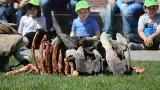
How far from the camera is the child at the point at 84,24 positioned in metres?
10.6

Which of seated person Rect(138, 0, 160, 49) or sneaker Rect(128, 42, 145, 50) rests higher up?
seated person Rect(138, 0, 160, 49)

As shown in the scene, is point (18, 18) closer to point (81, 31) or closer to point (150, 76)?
point (81, 31)

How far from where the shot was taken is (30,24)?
1183 cm

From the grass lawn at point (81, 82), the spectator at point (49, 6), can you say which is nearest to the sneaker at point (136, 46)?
the spectator at point (49, 6)

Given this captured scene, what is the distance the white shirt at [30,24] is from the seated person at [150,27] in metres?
2.11

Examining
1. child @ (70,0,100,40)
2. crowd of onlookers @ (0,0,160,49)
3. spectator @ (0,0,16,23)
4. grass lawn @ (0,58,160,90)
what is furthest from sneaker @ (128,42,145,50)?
grass lawn @ (0,58,160,90)

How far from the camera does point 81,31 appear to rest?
1086 cm

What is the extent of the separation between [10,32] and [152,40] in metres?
3.59

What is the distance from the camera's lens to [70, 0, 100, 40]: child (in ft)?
34.8

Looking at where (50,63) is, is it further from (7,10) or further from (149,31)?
(7,10)

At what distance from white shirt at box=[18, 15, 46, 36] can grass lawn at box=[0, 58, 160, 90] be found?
3.69 metres

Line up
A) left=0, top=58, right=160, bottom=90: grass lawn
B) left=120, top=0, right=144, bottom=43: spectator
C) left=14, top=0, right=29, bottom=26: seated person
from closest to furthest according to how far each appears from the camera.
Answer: left=0, top=58, right=160, bottom=90: grass lawn, left=120, top=0, right=144, bottom=43: spectator, left=14, top=0, right=29, bottom=26: seated person

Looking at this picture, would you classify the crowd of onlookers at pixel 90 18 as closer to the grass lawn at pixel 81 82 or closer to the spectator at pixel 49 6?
the spectator at pixel 49 6

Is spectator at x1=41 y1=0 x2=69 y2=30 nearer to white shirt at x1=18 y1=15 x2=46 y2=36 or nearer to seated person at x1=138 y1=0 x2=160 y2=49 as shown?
white shirt at x1=18 y1=15 x2=46 y2=36
